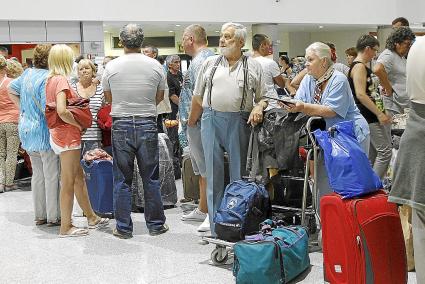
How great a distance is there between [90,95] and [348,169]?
3.36m

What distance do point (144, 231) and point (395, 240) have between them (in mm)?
2597

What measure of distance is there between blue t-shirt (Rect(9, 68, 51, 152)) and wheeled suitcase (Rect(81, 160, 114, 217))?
53 centimetres

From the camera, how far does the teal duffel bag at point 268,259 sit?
3.56 metres

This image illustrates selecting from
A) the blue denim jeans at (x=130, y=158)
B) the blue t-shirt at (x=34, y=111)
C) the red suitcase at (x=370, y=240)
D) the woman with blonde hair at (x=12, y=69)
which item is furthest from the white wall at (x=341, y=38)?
the red suitcase at (x=370, y=240)

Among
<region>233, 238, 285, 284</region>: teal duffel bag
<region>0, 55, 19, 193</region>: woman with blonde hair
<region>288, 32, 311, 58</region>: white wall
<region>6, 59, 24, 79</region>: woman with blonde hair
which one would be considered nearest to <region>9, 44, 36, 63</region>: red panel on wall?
<region>6, 59, 24, 79</region>: woman with blonde hair

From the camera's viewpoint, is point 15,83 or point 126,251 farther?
point 15,83

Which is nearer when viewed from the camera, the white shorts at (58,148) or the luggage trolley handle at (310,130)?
the luggage trolley handle at (310,130)

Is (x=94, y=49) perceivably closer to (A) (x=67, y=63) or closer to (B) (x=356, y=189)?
(A) (x=67, y=63)

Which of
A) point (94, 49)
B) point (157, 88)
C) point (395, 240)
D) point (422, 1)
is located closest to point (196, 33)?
point (157, 88)

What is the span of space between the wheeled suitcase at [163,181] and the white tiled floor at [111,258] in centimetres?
32

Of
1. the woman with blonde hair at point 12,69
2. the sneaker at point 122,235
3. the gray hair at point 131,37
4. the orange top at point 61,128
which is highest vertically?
the gray hair at point 131,37

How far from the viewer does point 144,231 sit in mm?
5301

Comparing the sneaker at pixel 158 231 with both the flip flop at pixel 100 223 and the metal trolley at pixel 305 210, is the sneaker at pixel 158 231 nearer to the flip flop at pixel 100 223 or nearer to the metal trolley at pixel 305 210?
the flip flop at pixel 100 223

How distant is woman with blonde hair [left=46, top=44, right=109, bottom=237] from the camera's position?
16.4 ft
